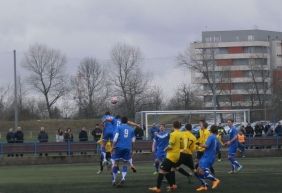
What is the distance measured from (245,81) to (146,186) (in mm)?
99860

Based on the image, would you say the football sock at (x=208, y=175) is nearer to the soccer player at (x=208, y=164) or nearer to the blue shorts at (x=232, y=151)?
the soccer player at (x=208, y=164)

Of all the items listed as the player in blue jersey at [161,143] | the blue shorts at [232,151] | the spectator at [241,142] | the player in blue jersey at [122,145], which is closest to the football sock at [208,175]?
the player in blue jersey at [122,145]

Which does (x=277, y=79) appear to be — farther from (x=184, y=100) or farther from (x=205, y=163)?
(x=205, y=163)

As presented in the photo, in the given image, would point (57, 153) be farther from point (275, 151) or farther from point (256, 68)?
point (256, 68)

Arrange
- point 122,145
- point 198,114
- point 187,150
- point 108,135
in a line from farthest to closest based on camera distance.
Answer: point 198,114 → point 108,135 → point 122,145 → point 187,150

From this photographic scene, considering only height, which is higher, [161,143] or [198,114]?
[198,114]

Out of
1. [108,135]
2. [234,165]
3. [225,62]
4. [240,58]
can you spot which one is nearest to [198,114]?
[234,165]

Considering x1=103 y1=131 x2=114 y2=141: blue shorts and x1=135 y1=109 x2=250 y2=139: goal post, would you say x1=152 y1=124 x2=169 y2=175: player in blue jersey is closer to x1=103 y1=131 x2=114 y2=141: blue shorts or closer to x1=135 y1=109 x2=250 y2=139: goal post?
x1=103 y1=131 x2=114 y2=141: blue shorts

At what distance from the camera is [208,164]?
18609mm

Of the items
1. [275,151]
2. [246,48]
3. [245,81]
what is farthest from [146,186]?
[246,48]

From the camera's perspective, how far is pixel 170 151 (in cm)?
1730

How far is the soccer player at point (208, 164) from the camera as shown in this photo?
18.3 meters

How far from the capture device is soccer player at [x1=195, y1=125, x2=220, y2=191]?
18312mm

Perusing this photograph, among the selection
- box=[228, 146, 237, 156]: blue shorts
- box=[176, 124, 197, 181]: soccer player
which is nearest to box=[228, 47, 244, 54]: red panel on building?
box=[228, 146, 237, 156]: blue shorts
